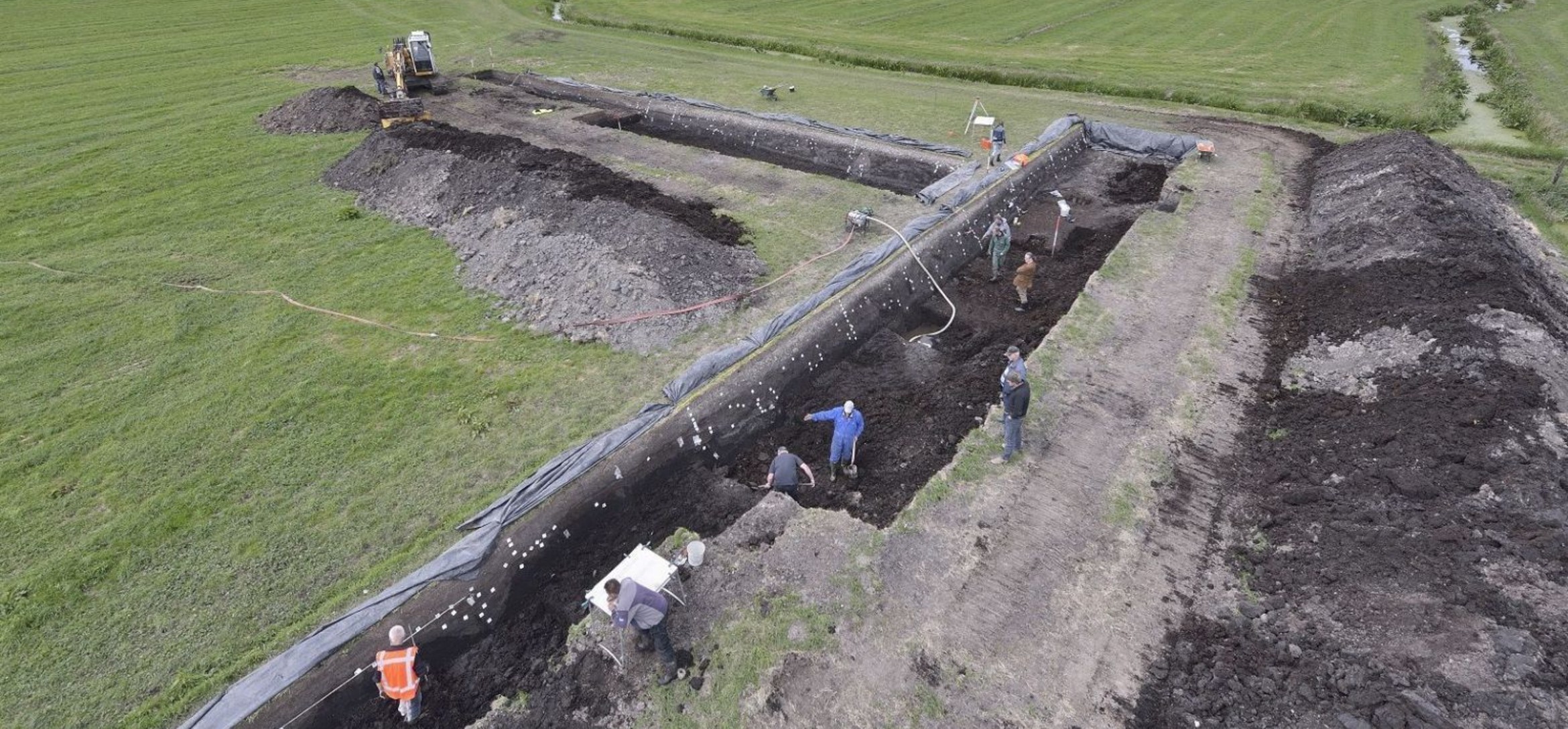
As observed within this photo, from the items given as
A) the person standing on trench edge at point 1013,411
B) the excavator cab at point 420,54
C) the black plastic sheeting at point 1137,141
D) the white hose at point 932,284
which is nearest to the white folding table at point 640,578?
the person standing on trench edge at point 1013,411

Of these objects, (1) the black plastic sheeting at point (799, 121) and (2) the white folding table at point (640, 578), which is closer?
(2) the white folding table at point (640, 578)

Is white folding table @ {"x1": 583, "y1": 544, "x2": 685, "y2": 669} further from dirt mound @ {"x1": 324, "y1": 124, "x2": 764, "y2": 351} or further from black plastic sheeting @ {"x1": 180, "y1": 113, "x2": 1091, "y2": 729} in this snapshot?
dirt mound @ {"x1": 324, "y1": 124, "x2": 764, "y2": 351}

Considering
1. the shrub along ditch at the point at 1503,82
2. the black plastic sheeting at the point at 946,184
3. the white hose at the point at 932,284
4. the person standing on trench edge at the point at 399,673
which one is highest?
the shrub along ditch at the point at 1503,82

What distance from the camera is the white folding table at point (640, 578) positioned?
7.28 meters

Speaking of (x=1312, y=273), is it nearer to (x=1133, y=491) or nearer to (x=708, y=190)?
(x=1133, y=491)

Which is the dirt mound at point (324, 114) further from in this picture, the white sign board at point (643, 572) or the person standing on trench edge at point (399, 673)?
the white sign board at point (643, 572)

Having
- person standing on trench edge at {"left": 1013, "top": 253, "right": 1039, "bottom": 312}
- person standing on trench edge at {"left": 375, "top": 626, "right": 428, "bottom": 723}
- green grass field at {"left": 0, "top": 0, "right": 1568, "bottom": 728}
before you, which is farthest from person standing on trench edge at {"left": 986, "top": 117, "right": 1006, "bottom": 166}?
person standing on trench edge at {"left": 375, "top": 626, "right": 428, "bottom": 723}

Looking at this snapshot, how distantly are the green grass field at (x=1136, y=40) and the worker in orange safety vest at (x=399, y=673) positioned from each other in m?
27.1

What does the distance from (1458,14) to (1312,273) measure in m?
40.8

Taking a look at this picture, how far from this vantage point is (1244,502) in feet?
29.4

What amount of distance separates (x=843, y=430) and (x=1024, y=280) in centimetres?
605

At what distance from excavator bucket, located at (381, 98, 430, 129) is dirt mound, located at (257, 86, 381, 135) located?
0.62m

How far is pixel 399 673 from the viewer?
6918 millimetres

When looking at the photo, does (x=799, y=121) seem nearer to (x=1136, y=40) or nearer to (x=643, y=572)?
(x=643, y=572)
